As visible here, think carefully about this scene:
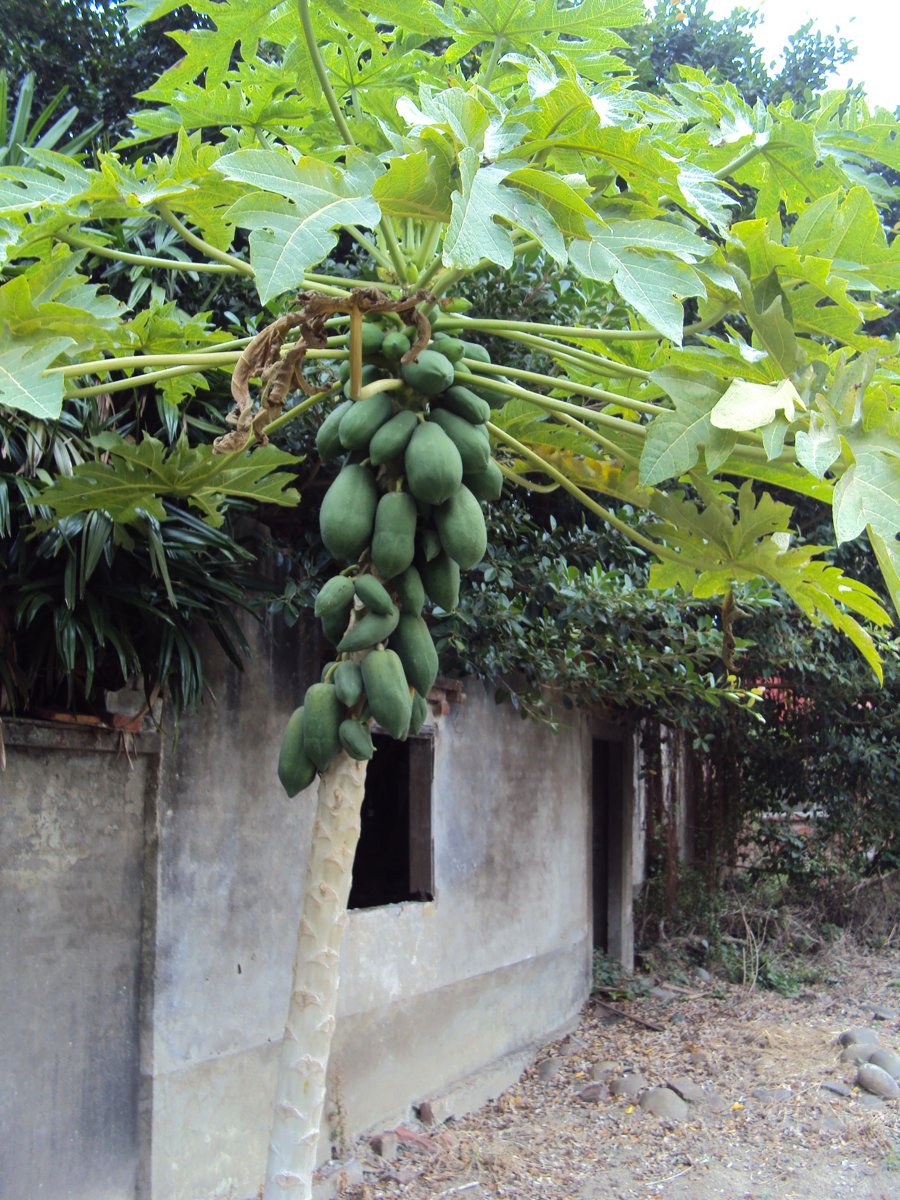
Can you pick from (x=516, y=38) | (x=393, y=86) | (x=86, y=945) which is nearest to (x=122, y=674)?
(x=86, y=945)

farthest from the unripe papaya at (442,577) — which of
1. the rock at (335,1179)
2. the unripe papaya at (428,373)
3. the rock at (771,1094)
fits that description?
the rock at (771,1094)

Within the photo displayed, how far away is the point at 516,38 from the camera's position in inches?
113

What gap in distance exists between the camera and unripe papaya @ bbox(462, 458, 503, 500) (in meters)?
2.46

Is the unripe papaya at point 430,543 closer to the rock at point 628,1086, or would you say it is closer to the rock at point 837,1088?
the rock at point 628,1086

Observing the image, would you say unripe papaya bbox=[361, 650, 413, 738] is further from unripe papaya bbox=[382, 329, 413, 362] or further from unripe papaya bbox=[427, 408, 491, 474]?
unripe papaya bbox=[382, 329, 413, 362]

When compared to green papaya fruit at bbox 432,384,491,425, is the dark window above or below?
below

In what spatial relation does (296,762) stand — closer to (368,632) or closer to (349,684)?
(349,684)

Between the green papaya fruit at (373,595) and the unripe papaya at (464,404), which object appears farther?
the unripe papaya at (464,404)

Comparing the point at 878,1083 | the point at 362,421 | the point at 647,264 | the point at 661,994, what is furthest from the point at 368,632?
the point at 661,994

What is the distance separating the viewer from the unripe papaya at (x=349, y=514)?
2197 mm

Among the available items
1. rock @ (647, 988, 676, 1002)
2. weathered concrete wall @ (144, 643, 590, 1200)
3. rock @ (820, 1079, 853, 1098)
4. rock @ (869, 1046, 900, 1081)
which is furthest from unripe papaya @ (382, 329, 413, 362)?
rock @ (647, 988, 676, 1002)

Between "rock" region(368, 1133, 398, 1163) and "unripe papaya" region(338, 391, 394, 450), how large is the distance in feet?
13.2

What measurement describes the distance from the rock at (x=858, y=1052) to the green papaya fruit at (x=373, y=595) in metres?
5.90

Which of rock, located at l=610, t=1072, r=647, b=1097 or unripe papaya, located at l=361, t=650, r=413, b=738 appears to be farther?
rock, located at l=610, t=1072, r=647, b=1097
